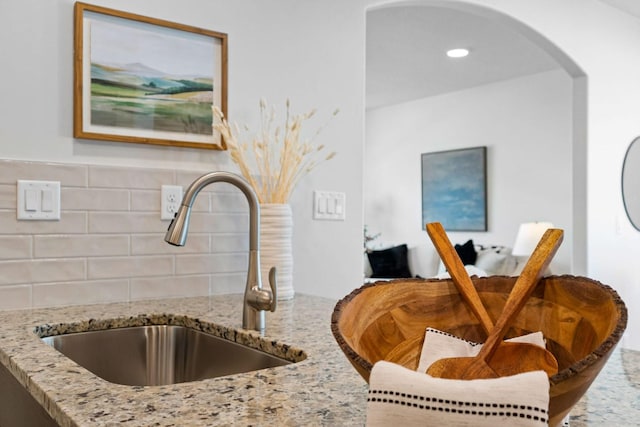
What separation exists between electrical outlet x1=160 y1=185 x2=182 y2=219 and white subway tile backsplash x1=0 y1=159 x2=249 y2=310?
0.02 metres

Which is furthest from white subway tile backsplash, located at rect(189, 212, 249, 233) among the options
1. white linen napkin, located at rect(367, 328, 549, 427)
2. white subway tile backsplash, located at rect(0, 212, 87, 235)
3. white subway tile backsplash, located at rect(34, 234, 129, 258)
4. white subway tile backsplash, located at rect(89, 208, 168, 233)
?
white linen napkin, located at rect(367, 328, 549, 427)

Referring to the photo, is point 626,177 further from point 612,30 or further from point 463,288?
point 463,288

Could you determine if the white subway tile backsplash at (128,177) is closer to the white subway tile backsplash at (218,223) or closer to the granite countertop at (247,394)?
the white subway tile backsplash at (218,223)

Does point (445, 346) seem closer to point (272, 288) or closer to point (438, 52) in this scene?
point (272, 288)

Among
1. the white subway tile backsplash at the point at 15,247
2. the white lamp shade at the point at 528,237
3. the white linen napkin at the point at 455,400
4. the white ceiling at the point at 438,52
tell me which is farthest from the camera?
the white lamp shade at the point at 528,237

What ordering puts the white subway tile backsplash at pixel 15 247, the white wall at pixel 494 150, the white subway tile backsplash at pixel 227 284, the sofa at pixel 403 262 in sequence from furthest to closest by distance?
the sofa at pixel 403 262, the white wall at pixel 494 150, the white subway tile backsplash at pixel 227 284, the white subway tile backsplash at pixel 15 247

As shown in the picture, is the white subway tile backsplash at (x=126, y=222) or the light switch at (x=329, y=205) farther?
the light switch at (x=329, y=205)

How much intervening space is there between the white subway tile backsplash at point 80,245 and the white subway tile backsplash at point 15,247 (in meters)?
0.02

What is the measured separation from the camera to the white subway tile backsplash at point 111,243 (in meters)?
1.66

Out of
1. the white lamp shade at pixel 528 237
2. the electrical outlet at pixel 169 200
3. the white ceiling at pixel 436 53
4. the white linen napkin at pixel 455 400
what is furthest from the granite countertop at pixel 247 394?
the white lamp shade at pixel 528 237

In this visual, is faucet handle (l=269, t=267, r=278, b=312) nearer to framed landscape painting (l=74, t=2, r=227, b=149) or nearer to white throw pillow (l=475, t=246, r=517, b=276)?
framed landscape painting (l=74, t=2, r=227, b=149)

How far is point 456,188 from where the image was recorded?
19.8 ft

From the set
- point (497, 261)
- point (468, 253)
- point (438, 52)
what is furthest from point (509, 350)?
point (468, 253)

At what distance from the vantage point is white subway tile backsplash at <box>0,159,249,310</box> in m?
1.66
